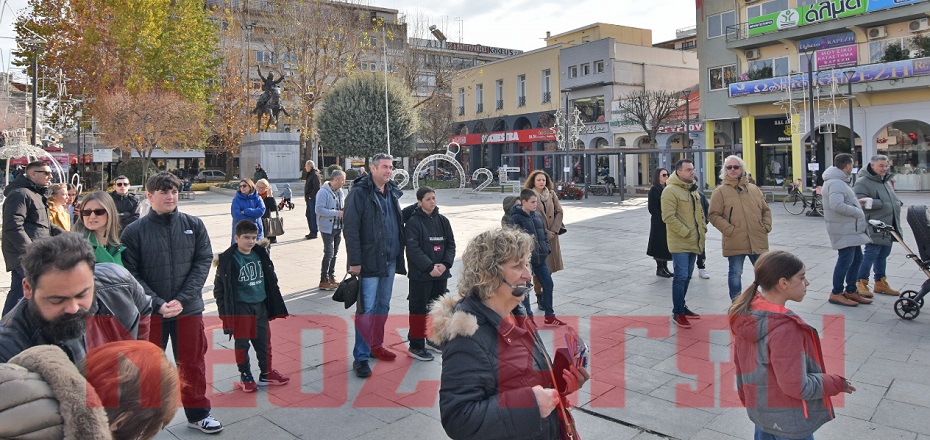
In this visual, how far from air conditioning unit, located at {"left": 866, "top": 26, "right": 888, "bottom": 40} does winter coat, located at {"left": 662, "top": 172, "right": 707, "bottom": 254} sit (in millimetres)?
27407

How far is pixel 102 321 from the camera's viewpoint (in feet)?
8.58

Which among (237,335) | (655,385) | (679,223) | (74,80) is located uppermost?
(74,80)

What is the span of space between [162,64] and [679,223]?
3398 centimetres

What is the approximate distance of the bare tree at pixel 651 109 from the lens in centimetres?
3594

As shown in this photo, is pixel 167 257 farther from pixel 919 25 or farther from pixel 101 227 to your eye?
pixel 919 25

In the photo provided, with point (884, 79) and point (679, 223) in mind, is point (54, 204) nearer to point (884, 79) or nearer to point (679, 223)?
point (679, 223)

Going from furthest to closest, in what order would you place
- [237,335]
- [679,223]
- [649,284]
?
[649,284]
[679,223]
[237,335]

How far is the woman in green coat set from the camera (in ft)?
14.1

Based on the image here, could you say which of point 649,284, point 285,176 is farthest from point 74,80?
point 649,284

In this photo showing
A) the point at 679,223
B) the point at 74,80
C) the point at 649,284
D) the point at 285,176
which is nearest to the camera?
the point at 679,223

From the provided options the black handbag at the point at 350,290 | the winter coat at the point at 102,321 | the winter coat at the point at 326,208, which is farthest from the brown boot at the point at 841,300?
the winter coat at the point at 102,321

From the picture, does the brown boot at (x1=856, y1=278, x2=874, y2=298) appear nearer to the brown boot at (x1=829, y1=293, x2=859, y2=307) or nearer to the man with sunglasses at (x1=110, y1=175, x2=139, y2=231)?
the brown boot at (x1=829, y1=293, x2=859, y2=307)

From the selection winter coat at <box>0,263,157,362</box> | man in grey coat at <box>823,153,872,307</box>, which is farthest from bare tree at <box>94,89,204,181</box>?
winter coat at <box>0,263,157,362</box>

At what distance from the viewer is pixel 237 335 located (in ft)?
16.1
